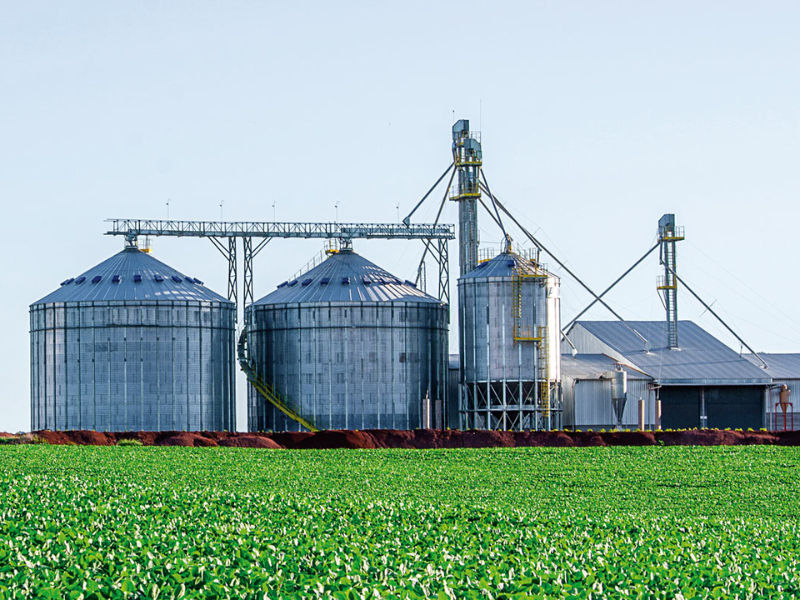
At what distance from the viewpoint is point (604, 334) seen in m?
93.2

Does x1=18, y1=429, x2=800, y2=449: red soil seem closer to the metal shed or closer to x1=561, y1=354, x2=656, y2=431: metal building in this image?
x1=561, y1=354, x2=656, y2=431: metal building

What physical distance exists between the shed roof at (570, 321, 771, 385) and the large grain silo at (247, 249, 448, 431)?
17.0 meters

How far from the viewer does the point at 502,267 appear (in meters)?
76.5

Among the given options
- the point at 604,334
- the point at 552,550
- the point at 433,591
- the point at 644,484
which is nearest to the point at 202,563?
the point at 433,591

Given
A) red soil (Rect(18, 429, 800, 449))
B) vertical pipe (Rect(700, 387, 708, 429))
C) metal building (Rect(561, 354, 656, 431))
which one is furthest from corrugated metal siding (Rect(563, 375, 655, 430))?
red soil (Rect(18, 429, 800, 449))

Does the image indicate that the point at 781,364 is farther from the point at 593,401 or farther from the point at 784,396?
the point at 593,401

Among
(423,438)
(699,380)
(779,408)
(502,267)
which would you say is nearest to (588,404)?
(699,380)

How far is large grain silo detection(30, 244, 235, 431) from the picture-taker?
73875mm

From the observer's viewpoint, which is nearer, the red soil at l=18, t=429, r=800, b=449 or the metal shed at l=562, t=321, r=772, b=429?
the red soil at l=18, t=429, r=800, b=449

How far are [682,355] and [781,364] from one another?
963 centimetres

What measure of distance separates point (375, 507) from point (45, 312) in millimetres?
51198

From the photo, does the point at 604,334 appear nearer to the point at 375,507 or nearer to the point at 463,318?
the point at 463,318

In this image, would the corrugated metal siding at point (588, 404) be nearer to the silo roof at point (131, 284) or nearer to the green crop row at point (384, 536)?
the silo roof at point (131, 284)

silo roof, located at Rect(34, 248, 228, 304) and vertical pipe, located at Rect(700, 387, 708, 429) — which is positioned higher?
silo roof, located at Rect(34, 248, 228, 304)
